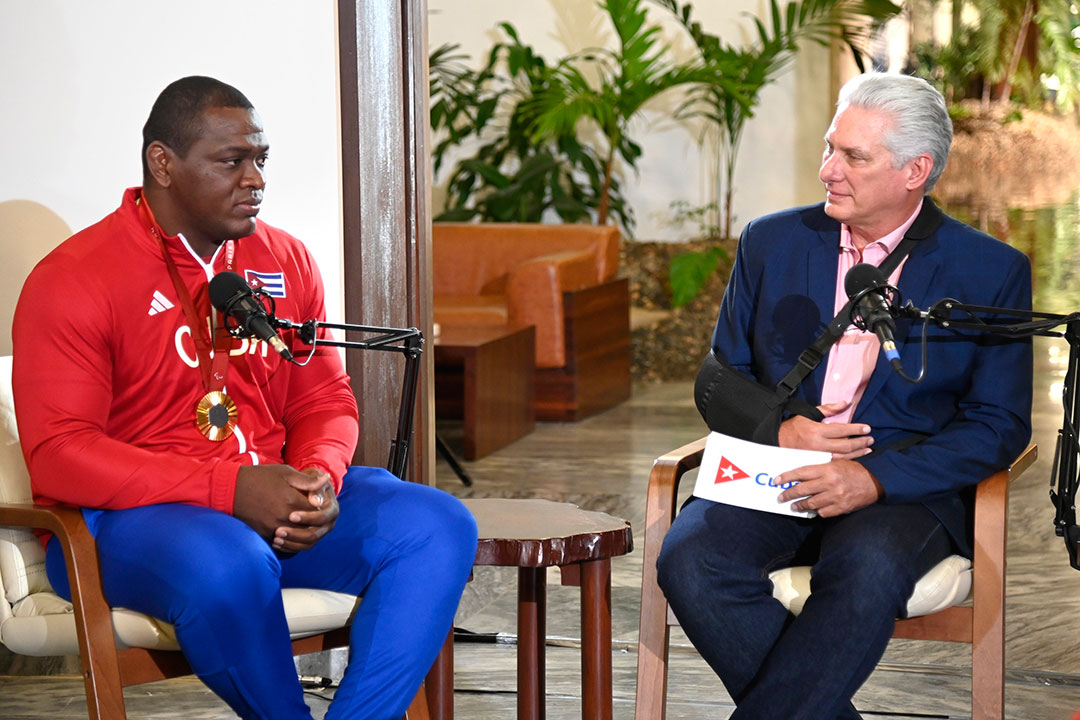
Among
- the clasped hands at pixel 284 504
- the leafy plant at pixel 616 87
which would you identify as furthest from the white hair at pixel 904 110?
the leafy plant at pixel 616 87

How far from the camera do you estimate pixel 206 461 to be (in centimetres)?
221

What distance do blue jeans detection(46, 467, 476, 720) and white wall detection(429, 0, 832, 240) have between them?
613cm

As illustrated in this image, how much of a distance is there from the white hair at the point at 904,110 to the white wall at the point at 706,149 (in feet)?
18.7

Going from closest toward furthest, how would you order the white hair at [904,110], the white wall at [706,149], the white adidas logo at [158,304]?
the white adidas logo at [158,304] → the white hair at [904,110] → the white wall at [706,149]

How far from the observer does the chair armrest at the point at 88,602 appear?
199 centimetres

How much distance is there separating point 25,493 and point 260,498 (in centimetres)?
49

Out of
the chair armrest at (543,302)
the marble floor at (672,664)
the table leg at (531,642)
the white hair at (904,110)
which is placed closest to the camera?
the white hair at (904,110)

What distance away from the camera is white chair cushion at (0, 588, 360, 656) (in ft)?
6.70

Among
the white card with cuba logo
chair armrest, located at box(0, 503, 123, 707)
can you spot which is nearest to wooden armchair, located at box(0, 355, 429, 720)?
chair armrest, located at box(0, 503, 123, 707)

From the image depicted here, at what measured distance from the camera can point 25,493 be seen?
90.9 inches

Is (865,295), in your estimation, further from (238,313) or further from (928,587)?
(238,313)

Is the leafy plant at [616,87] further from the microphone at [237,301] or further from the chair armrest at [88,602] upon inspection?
the chair armrest at [88,602]

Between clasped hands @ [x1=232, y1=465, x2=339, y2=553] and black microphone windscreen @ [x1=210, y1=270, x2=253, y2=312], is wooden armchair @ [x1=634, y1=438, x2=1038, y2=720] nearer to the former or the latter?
clasped hands @ [x1=232, y1=465, x2=339, y2=553]

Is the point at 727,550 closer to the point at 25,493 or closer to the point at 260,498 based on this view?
the point at 260,498
